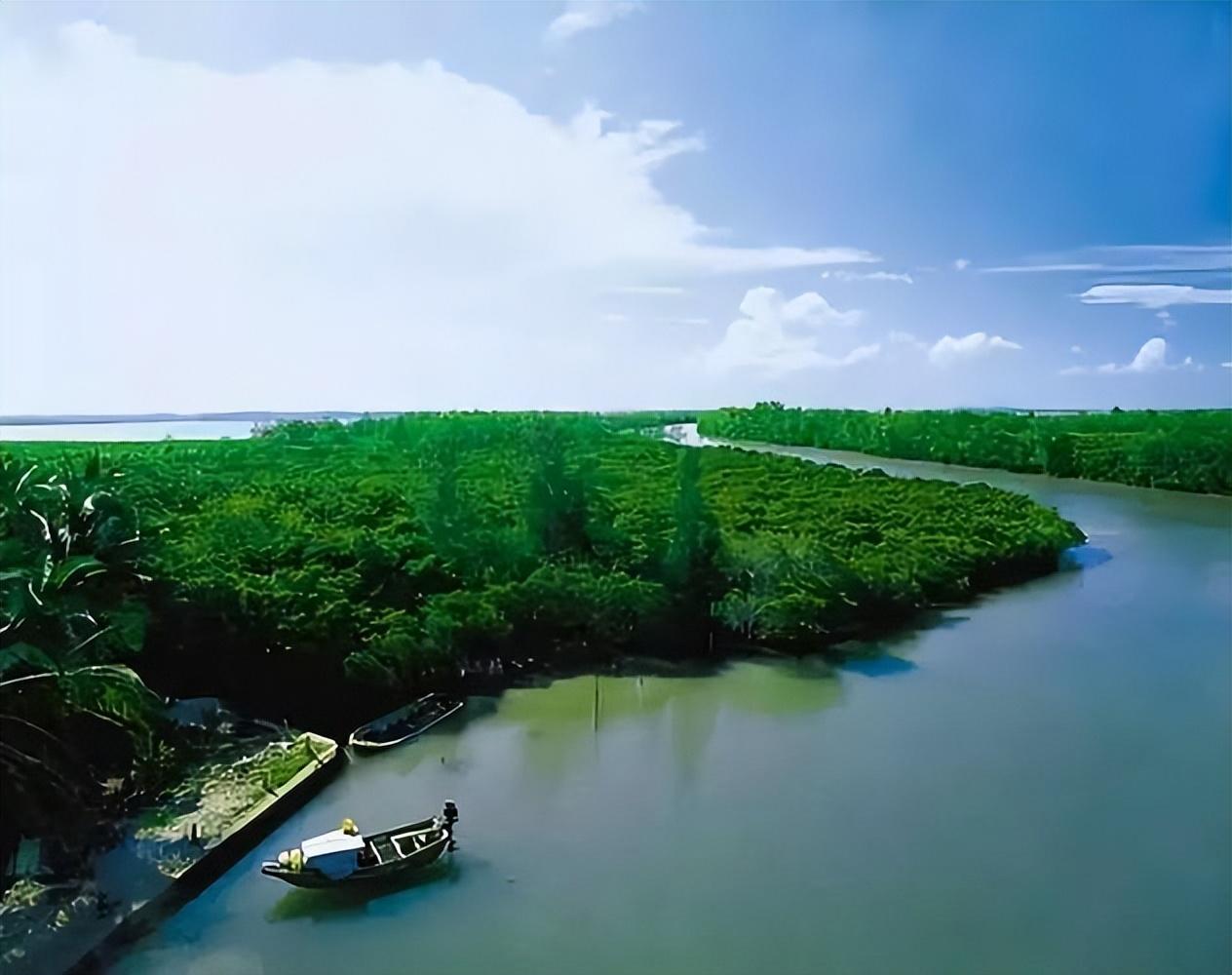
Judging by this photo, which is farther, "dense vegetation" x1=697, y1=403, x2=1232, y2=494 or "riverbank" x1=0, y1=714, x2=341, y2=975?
"dense vegetation" x1=697, y1=403, x2=1232, y2=494

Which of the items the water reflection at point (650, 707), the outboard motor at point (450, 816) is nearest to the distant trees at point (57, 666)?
the outboard motor at point (450, 816)

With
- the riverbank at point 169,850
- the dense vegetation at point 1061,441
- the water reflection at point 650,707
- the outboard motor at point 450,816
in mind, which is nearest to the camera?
the riverbank at point 169,850

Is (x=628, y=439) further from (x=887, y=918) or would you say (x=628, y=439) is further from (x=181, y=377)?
(x=887, y=918)

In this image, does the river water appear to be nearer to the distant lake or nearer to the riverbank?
the riverbank

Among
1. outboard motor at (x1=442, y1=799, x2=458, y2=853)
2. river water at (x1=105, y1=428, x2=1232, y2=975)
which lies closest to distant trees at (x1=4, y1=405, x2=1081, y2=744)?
river water at (x1=105, y1=428, x2=1232, y2=975)

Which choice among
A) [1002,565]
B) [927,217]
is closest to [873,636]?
[1002,565]

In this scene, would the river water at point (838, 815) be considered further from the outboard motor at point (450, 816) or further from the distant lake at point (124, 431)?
the distant lake at point (124, 431)

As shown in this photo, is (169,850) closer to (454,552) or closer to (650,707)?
(454,552)
